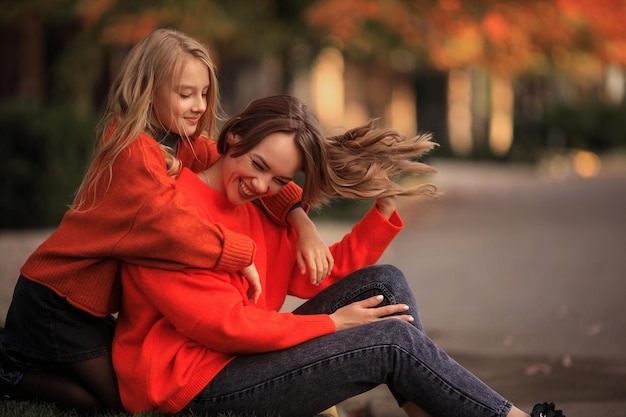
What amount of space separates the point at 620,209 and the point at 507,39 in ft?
12.0

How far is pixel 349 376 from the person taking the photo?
3244 mm

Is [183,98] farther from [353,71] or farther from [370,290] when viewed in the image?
[353,71]

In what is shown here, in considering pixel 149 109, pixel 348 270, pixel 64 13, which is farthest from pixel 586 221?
pixel 149 109

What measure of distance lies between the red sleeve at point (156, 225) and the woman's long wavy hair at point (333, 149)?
1.03 feet

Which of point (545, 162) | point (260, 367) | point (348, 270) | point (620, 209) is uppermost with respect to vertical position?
point (545, 162)

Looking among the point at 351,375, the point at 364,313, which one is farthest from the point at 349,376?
the point at 364,313

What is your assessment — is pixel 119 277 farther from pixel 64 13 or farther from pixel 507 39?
pixel 507 39

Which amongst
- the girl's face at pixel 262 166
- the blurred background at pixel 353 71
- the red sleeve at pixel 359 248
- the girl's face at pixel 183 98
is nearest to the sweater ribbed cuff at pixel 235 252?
the girl's face at pixel 262 166

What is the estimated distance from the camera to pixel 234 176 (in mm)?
3350

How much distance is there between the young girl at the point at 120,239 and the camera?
3172 millimetres

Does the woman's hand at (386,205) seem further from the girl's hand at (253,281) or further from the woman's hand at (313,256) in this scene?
the girl's hand at (253,281)

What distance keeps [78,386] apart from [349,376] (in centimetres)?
Answer: 98

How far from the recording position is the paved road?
4.91 meters

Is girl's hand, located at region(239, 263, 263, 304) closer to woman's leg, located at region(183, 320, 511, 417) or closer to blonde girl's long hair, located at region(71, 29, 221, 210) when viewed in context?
woman's leg, located at region(183, 320, 511, 417)
